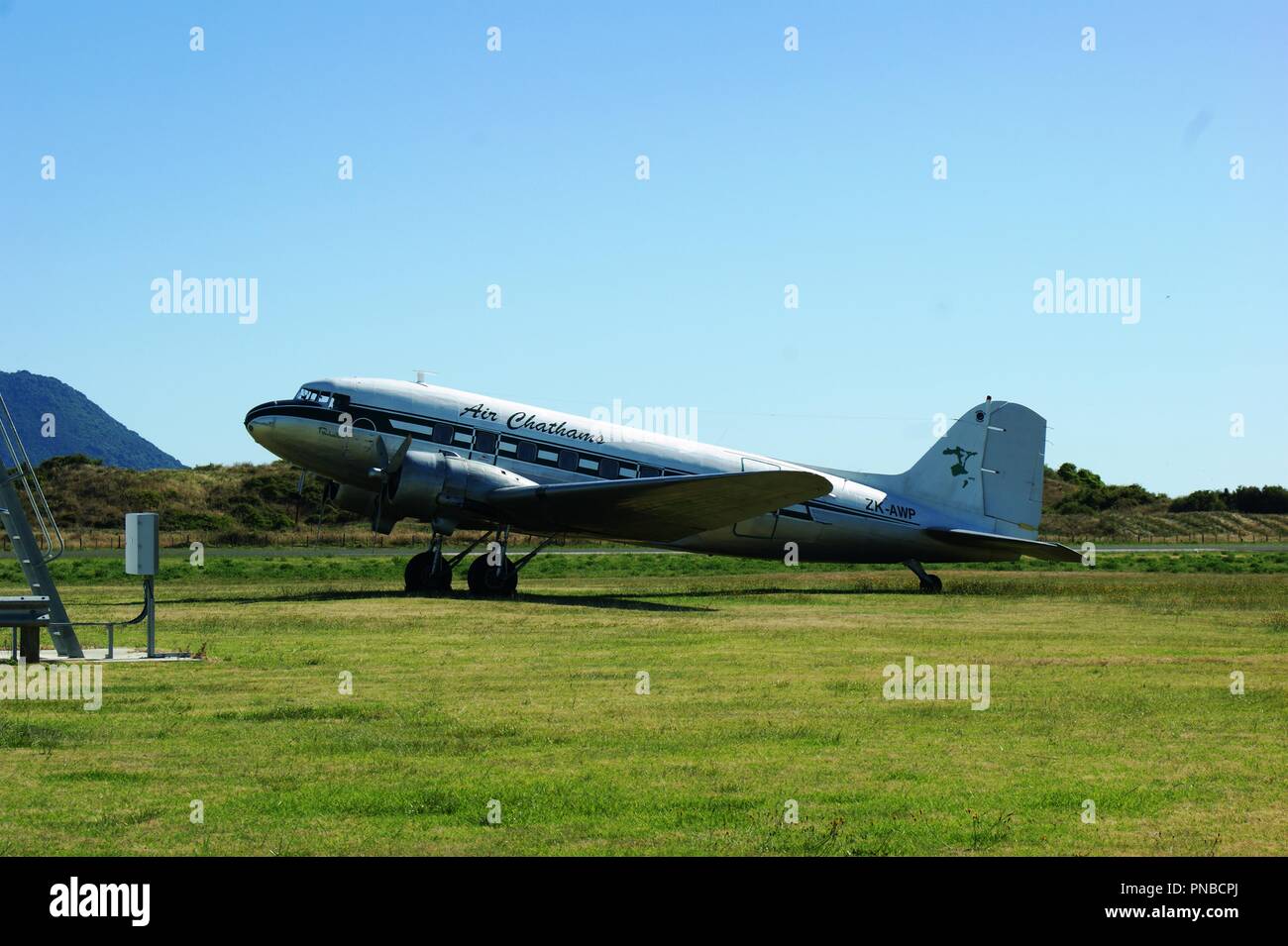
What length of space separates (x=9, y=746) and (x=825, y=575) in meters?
34.9

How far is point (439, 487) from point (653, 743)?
19101 millimetres

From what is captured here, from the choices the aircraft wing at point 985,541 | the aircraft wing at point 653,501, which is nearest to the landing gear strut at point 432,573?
the aircraft wing at point 653,501

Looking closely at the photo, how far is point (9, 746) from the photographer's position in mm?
11773

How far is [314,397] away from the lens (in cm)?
3130

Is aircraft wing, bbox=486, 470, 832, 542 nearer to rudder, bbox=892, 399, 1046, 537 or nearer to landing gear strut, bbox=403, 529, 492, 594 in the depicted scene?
landing gear strut, bbox=403, 529, 492, 594

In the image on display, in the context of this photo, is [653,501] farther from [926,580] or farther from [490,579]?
[926,580]

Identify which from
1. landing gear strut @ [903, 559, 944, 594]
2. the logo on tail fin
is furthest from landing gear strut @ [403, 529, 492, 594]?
the logo on tail fin

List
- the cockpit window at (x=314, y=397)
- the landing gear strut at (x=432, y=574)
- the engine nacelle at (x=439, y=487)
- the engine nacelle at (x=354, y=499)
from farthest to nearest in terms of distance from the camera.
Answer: the engine nacelle at (x=354, y=499) → the landing gear strut at (x=432, y=574) → the cockpit window at (x=314, y=397) → the engine nacelle at (x=439, y=487)

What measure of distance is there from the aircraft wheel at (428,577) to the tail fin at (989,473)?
1296cm

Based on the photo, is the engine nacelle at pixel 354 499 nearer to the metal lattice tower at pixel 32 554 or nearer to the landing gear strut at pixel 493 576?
the landing gear strut at pixel 493 576

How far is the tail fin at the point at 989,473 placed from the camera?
37375mm

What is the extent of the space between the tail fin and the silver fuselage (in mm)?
511

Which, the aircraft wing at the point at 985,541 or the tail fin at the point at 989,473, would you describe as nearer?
the aircraft wing at the point at 985,541
